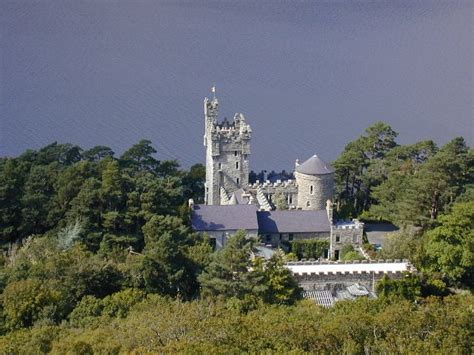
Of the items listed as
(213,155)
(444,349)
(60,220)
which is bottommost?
(444,349)

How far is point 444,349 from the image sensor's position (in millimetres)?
19484

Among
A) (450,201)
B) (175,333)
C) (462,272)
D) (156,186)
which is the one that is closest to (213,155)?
(156,186)

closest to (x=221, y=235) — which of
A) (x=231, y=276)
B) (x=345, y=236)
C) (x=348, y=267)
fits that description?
(x=345, y=236)

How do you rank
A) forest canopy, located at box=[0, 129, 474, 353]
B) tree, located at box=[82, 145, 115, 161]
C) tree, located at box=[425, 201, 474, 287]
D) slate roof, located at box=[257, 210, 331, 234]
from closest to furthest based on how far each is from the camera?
forest canopy, located at box=[0, 129, 474, 353]
tree, located at box=[425, 201, 474, 287]
slate roof, located at box=[257, 210, 331, 234]
tree, located at box=[82, 145, 115, 161]

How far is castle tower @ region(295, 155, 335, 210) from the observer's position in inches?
1441

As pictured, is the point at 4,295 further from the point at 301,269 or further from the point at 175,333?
the point at 301,269

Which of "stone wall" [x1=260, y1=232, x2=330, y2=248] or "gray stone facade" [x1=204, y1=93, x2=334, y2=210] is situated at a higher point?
"gray stone facade" [x1=204, y1=93, x2=334, y2=210]

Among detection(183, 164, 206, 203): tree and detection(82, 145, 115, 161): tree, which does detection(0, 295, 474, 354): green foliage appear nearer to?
detection(183, 164, 206, 203): tree

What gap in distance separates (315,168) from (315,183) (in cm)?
74

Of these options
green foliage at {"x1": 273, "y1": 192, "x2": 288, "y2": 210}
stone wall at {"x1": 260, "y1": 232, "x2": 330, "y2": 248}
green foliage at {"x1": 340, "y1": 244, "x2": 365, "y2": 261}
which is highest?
green foliage at {"x1": 273, "y1": 192, "x2": 288, "y2": 210}

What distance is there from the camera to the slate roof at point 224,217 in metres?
33.7

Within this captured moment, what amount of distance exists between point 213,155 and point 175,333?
60.0 ft

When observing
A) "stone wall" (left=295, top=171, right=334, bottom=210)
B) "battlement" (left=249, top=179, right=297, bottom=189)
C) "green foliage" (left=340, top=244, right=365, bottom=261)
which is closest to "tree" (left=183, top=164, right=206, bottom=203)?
"battlement" (left=249, top=179, right=297, bottom=189)

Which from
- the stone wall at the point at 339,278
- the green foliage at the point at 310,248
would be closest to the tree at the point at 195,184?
the green foliage at the point at 310,248
